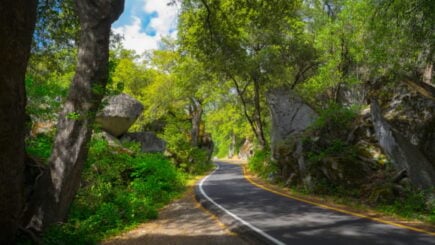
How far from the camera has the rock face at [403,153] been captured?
10.2 m

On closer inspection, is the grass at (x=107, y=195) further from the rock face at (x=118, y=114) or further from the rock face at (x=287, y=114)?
the rock face at (x=287, y=114)

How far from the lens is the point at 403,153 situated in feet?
36.2

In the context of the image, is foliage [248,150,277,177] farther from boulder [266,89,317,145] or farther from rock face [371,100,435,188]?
rock face [371,100,435,188]

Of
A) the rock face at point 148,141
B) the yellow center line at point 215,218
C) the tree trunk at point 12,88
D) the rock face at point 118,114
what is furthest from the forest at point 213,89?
the rock face at point 148,141

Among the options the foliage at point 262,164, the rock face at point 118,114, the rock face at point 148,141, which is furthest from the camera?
the foliage at point 262,164

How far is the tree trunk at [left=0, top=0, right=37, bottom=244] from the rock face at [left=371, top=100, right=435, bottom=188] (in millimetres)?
10963

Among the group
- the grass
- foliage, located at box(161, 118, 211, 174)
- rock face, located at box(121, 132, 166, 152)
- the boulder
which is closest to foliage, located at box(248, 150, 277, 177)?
Answer: the boulder

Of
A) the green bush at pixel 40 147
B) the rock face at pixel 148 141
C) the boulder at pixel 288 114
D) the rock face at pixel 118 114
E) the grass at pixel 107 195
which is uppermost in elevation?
the boulder at pixel 288 114

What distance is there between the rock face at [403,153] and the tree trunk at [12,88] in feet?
36.0

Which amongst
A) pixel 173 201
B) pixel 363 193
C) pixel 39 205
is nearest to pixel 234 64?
pixel 173 201

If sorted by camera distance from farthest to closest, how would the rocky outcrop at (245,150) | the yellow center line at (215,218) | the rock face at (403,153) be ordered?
1. the rocky outcrop at (245,150)
2. the rock face at (403,153)
3. the yellow center line at (215,218)

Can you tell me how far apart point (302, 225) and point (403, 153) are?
5.80 meters

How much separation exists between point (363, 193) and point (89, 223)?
919 cm

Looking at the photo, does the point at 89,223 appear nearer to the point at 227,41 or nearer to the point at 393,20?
the point at 227,41
